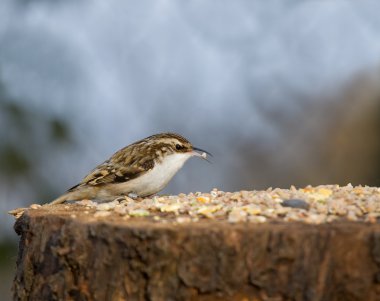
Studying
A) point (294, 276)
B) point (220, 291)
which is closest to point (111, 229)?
point (220, 291)

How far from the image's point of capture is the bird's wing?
4871 mm

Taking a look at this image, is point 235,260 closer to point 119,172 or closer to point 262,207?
point 262,207

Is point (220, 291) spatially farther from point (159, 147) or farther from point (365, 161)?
point (365, 161)

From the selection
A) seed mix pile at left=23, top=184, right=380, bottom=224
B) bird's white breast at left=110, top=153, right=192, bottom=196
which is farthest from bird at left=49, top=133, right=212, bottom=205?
seed mix pile at left=23, top=184, right=380, bottom=224

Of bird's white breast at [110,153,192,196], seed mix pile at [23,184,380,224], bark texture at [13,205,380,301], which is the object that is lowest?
bark texture at [13,205,380,301]

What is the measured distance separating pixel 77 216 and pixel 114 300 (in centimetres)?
50

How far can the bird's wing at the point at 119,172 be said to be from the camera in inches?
192

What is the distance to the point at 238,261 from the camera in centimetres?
288

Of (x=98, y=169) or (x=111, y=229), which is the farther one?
(x=98, y=169)

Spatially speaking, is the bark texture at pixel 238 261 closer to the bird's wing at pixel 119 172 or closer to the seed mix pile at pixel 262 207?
the seed mix pile at pixel 262 207

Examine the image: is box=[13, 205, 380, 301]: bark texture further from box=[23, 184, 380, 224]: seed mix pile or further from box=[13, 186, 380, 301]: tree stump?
box=[23, 184, 380, 224]: seed mix pile

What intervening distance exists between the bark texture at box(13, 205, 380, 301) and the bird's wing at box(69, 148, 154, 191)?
1.80m

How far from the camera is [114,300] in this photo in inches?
120

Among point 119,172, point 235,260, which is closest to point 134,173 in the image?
point 119,172
